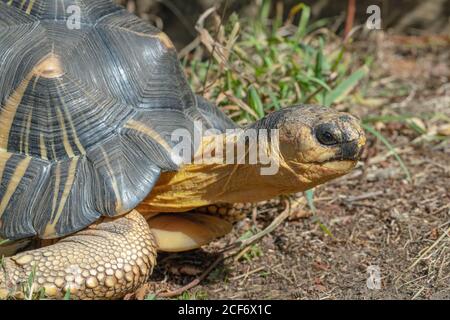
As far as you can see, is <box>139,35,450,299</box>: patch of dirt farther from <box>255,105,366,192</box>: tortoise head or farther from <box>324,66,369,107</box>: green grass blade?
<box>255,105,366,192</box>: tortoise head

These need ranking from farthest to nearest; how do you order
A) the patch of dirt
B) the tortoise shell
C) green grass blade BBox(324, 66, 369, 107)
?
1. green grass blade BBox(324, 66, 369, 107)
2. the patch of dirt
3. the tortoise shell

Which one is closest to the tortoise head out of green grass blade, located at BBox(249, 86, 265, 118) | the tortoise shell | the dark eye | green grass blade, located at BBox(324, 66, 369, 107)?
the dark eye

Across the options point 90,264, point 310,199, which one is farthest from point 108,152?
point 310,199

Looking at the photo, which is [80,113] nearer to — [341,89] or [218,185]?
[218,185]

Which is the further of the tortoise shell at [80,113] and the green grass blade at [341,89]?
the green grass blade at [341,89]

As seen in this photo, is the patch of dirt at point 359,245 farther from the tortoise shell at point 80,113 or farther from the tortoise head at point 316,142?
the tortoise shell at point 80,113

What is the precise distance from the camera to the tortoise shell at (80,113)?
9.41ft

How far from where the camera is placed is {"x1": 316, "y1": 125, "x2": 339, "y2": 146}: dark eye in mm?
2797

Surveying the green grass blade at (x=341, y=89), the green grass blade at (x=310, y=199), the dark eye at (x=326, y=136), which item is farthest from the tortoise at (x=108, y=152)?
the green grass blade at (x=341, y=89)

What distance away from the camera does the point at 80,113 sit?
3.03 m

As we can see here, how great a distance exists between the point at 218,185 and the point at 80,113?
0.67 metres

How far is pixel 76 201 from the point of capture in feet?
9.37

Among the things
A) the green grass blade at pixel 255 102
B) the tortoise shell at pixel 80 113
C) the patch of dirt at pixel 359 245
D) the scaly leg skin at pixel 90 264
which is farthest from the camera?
the green grass blade at pixel 255 102

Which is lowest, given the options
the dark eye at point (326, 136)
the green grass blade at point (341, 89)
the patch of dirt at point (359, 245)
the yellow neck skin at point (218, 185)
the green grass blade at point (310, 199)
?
the patch of dirt at point (359, 245)
